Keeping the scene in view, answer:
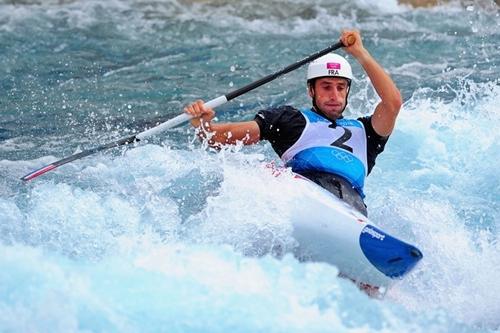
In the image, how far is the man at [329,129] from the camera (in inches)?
223

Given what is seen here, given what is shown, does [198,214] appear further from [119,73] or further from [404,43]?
[404,43]

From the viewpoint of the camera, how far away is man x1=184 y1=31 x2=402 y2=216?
5668 mm

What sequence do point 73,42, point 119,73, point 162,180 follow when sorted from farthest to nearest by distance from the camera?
point 73,42 → point 119,73 → point 162,180

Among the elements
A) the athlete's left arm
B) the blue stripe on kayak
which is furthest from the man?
the blue stripe on kayak

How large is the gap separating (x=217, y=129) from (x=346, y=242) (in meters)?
1.07

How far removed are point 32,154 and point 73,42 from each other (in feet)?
12.9

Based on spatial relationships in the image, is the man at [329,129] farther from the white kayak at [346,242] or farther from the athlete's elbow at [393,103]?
the white kayak at [346,242]

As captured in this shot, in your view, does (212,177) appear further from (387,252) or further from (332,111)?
(387,252)

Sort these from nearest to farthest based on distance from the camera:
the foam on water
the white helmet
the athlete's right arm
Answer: the foam on water, the athlete's right arm, the white helmet

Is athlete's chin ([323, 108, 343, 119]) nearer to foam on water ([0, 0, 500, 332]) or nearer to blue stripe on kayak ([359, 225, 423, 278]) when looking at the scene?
foam on water ([0, 0, 500, 332])

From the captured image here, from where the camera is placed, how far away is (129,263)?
491 cm

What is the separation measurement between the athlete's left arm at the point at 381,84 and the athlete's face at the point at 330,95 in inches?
9.0

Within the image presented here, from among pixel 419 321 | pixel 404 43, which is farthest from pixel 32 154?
pixel 404 43

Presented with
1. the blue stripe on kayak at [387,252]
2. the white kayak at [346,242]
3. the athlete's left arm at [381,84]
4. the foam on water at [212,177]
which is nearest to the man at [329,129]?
the athlete's left arm at [381,84]
